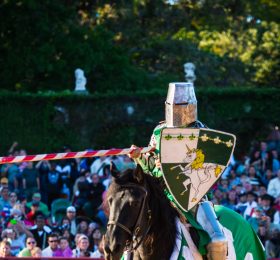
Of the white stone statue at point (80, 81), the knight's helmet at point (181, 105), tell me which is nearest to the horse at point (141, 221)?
the knight's helmet at point (181, 105)

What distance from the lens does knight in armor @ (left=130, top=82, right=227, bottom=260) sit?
9.21 metres

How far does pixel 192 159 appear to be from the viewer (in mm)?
9125

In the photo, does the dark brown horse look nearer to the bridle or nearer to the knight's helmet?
the bridle

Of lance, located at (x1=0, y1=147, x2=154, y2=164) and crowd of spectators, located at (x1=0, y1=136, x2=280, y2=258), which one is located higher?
lance, located at (x1=0, y1=147, x2=154, y2=164)

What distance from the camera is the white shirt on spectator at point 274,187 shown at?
19.0 metres

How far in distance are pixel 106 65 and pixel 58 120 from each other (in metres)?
5.00

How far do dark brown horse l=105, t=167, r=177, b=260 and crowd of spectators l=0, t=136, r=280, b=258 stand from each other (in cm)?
440

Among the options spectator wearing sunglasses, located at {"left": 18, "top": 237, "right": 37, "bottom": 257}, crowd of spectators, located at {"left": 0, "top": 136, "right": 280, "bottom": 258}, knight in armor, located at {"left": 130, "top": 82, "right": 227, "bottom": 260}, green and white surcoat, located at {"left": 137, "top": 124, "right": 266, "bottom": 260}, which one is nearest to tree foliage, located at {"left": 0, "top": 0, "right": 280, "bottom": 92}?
crowd of spectators, located at {"left": 0, "top": 136, "right": 280, "bottom": 258}

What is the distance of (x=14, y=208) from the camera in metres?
16.9

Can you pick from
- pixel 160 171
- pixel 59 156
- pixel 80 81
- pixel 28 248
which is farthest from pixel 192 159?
pixel 80 81

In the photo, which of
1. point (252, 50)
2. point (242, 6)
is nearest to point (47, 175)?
point (252, 50)

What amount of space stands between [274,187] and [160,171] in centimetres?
1012

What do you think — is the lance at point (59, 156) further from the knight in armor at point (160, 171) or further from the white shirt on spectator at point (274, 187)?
the white shirt on spectator at point (274, 187)

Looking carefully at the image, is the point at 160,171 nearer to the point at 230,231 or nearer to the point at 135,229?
the point at 135,229
